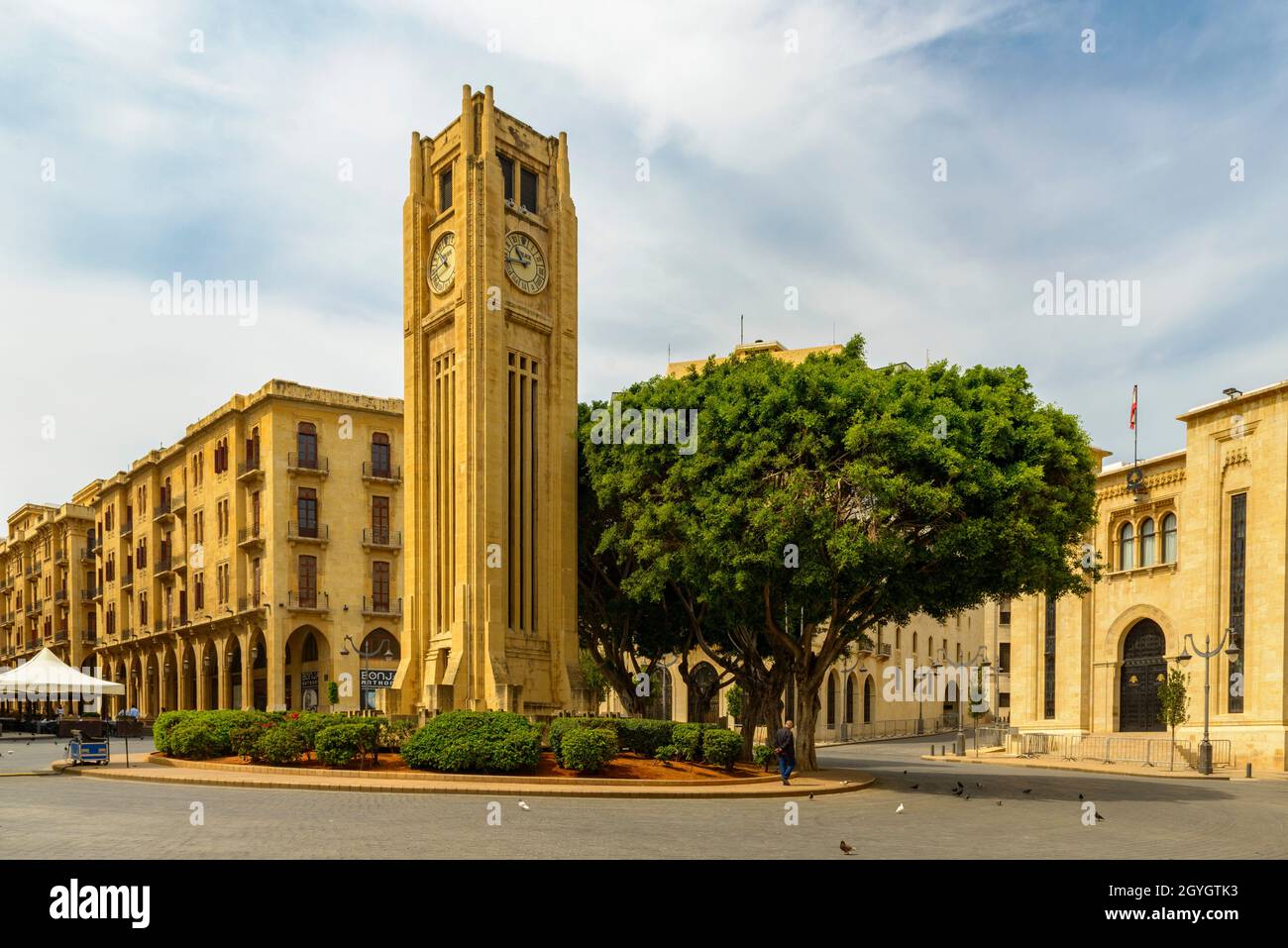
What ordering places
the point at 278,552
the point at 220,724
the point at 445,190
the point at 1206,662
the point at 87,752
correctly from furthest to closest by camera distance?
the point at 278,552 → the point at 1206,662 → the point at 445,190 → the point at 87,752 → the point at 220,724

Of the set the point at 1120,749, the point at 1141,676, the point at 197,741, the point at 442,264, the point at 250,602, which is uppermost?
the point at 442,264

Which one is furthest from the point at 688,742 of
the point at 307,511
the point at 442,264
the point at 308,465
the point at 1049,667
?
the point at 308,465

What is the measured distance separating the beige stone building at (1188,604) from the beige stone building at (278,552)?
95.7 ft

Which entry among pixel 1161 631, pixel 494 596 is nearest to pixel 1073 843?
pixel 494 596

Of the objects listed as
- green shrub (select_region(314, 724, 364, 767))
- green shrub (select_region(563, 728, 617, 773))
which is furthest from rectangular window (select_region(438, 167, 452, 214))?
green shrub (select_region(563, 728, 617, 773))

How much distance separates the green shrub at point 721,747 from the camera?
25234 mm

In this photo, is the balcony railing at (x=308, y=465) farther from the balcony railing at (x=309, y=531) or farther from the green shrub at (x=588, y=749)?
the green shrub at (x=588, y=749)

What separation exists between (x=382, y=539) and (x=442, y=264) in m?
24.9

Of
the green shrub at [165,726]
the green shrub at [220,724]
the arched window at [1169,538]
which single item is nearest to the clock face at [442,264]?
the green shrub at [220,724]

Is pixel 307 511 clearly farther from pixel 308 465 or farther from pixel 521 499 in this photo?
pixel 521 499

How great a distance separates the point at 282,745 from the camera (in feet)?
78.6

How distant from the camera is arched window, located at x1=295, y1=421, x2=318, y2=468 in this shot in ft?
178

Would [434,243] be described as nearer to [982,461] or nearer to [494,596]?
[494,596]

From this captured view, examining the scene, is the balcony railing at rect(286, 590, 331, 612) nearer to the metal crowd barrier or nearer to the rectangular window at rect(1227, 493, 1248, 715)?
the metal crowd barrier
